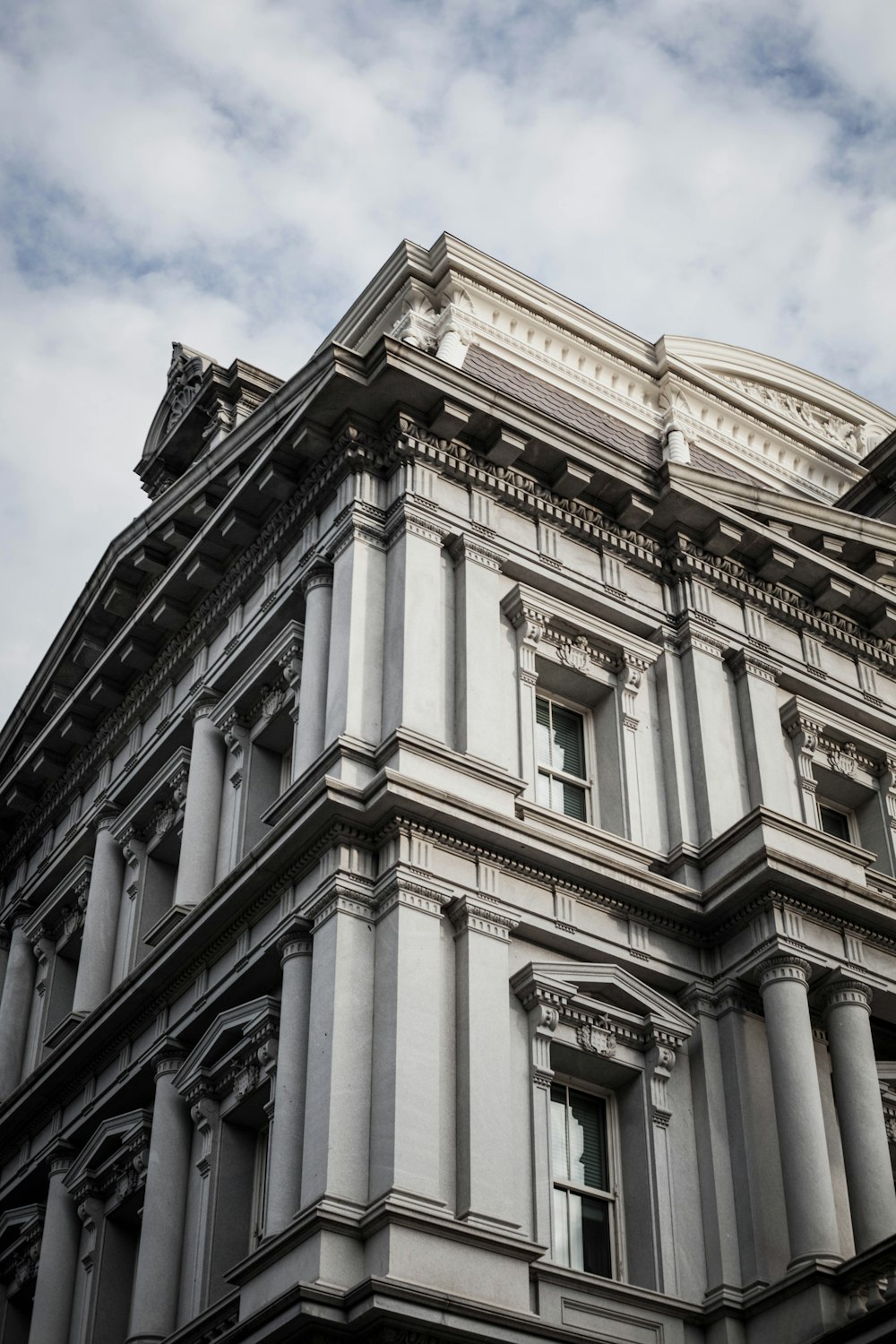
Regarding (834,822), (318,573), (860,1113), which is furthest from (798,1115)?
(318,573)

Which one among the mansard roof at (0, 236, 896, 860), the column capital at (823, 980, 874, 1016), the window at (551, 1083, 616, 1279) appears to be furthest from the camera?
the mansard roof at (0, 236, 896, 860)

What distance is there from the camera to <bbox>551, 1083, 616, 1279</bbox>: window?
2070cm

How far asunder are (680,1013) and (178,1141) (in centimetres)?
639

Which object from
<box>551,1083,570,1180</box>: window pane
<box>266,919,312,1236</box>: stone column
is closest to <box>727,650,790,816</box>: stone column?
<box>551,1083,570,1180</box>: window pane

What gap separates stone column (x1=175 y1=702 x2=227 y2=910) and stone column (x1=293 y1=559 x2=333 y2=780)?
2548 mm

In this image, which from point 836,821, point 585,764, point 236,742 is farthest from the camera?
point 836,821

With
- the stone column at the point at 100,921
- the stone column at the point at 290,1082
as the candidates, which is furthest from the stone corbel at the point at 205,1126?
the stone column at the point at 100,921

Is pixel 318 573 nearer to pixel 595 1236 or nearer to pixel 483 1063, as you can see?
pixel 483 1063

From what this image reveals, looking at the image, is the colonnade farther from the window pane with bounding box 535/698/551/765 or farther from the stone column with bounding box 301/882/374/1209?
the stone column with bounding box 301/882/374/1209

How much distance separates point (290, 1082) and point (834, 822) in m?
10.8

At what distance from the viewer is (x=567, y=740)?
25891 millimetres

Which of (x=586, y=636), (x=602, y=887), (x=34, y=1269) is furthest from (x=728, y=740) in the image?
(x=34, y=1269)

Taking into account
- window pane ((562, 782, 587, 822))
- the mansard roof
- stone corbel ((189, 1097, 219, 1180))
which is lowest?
stone corbel ((189, 1097, 219, 1180))

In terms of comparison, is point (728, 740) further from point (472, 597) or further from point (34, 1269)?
point (34, 1269)
